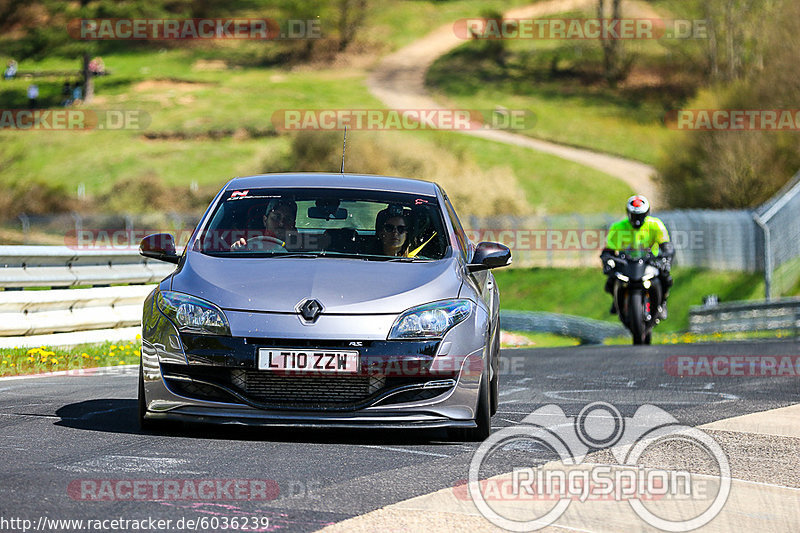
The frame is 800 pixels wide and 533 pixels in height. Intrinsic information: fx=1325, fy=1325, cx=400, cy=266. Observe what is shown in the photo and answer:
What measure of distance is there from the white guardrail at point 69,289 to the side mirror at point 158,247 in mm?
4483

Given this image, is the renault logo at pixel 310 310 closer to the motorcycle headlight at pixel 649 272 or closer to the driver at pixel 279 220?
the driver at pixel 279 220

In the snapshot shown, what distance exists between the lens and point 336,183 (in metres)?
9.05

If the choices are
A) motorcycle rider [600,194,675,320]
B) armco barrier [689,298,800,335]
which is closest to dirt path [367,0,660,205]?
armco barrier [689,298,800,335]

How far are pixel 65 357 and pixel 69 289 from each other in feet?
2.74

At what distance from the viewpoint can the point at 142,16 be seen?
258 feet

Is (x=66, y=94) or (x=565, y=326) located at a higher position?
(x=66, y=94)

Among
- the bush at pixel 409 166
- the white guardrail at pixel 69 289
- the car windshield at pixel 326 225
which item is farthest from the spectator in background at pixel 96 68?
the car windshield at pixel 326 225

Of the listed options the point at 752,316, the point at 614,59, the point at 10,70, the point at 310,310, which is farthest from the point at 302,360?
the point at 614,59

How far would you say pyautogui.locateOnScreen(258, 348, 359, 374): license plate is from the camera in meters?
7.17

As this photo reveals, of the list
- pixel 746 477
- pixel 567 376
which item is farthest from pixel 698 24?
pixel 746 477

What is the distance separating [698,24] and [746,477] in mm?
83206

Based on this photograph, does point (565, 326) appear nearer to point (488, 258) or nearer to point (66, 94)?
point (488, 258)

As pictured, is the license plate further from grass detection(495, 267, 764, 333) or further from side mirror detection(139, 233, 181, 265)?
grass detection(495, 267, 764, 333)

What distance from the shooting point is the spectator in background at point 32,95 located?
81938mm
